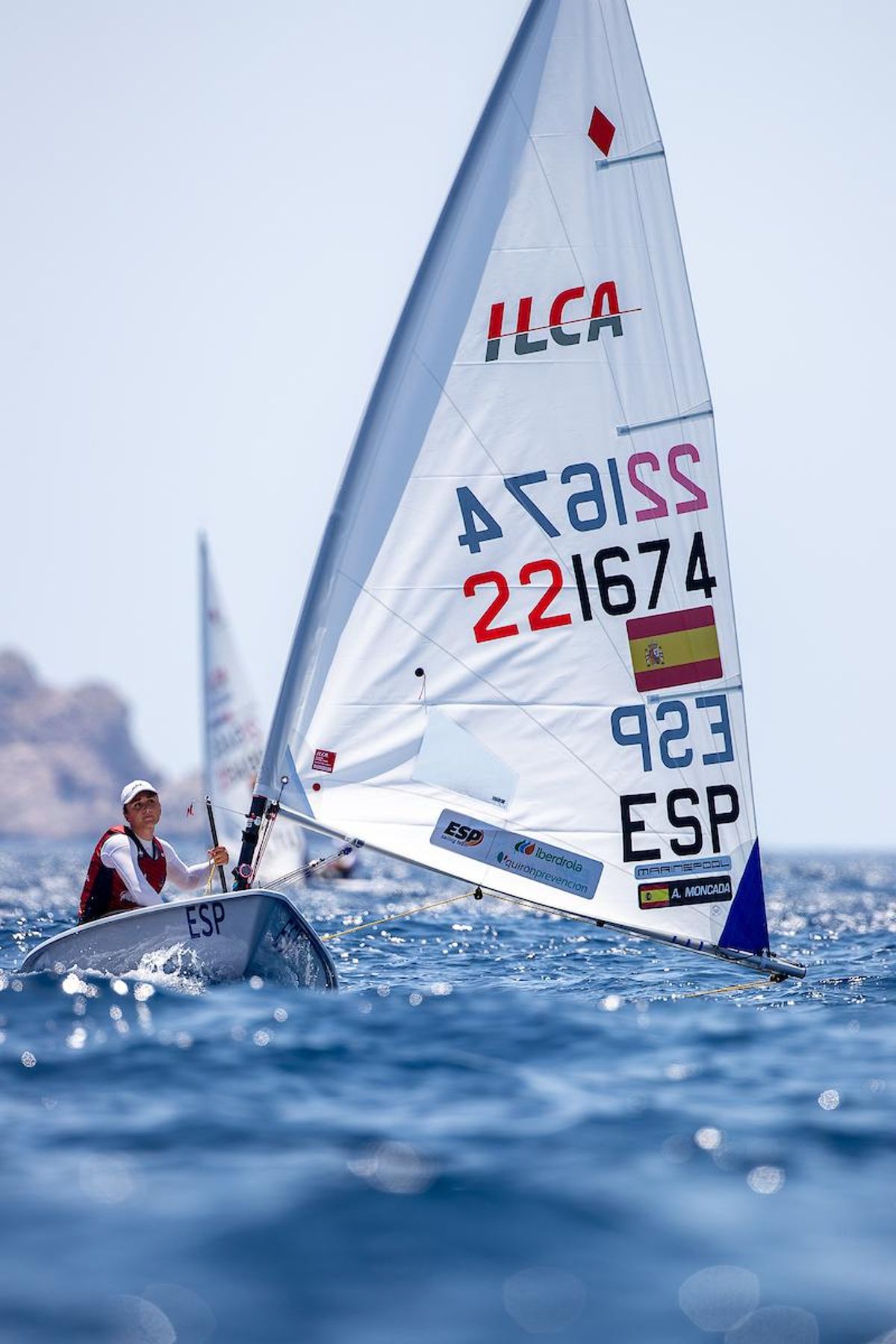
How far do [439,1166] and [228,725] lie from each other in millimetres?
22447

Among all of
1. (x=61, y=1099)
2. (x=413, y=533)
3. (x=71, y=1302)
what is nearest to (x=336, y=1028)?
(x=61, y=1099)

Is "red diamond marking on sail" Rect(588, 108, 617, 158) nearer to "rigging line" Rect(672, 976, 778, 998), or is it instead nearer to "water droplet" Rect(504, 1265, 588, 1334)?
"rigging line" Rect(672, 976, 778, 998)

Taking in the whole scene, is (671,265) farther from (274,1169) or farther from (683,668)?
(274,1169)

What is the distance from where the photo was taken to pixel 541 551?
9.95 metres

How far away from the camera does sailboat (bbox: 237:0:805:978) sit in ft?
32.2

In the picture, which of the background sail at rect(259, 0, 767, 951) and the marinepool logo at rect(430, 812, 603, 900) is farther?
the marinepool logo at rect(430, 812, 603, 900)

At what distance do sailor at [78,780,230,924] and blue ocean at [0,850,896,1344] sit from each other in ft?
2.40

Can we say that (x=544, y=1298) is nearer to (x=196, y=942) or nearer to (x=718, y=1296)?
(x=718, y=1296)

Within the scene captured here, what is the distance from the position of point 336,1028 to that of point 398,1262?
354 cm

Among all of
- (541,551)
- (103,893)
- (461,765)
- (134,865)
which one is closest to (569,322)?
(541,551)

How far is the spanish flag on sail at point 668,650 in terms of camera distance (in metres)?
9.98

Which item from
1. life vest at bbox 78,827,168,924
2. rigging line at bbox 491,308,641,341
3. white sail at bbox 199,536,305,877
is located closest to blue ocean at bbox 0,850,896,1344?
life vest at bbox 78,827,168,924

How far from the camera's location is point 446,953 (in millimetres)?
13945

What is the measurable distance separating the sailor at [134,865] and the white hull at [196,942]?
28cm
